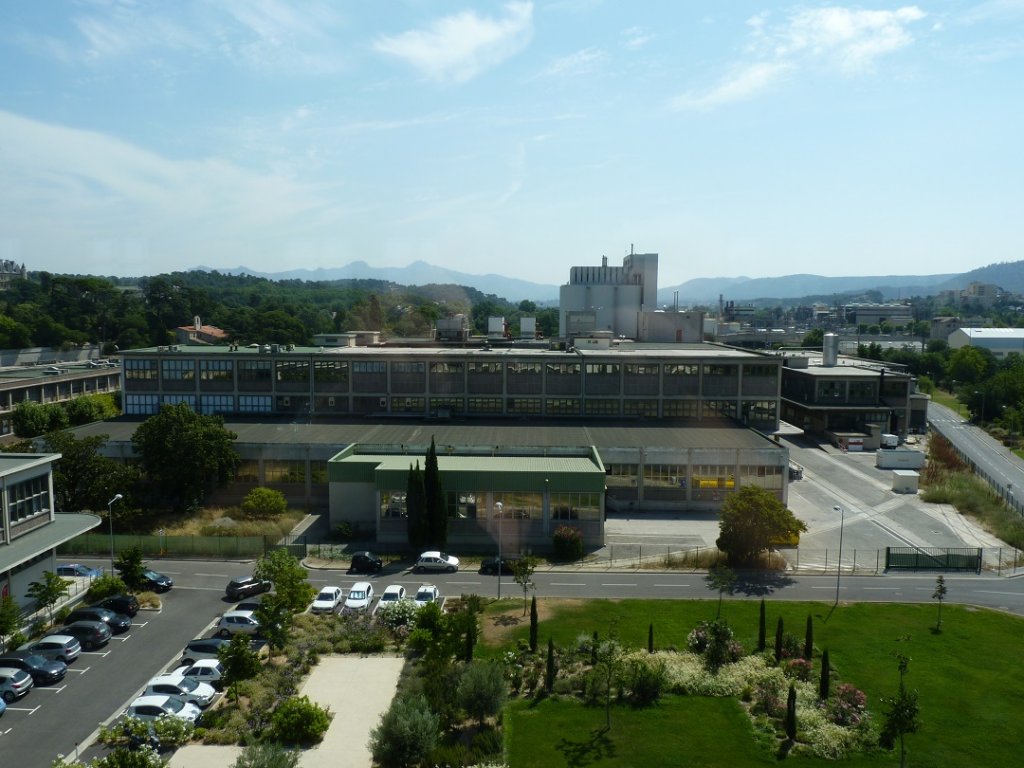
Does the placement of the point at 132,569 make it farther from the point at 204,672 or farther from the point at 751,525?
the point at 751,525

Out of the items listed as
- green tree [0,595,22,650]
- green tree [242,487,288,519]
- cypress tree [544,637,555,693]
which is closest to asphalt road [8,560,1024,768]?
green tree [0,595,22,650]

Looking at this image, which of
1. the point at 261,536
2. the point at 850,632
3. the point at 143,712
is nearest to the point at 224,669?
the point at 143,712

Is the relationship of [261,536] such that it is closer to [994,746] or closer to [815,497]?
[994,746]

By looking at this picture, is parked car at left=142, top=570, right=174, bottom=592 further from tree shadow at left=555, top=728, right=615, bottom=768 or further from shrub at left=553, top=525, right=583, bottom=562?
tree shadow at left=555, top=728, right=615, bottom=768

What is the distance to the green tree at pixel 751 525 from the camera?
43438mm

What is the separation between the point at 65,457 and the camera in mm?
48906

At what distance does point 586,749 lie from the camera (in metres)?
26.1

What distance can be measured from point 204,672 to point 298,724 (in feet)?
20.8

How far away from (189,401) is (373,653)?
4820 cm

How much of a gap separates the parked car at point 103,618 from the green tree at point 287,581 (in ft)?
22.6

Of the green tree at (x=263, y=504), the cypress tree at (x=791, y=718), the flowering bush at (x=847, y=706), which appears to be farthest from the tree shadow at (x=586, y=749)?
the green tree at (x=263, y=504)

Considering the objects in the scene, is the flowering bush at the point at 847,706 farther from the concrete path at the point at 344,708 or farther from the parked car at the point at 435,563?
the parked car at the point at 435,563

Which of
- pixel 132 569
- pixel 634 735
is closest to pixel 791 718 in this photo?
pixel 634 735

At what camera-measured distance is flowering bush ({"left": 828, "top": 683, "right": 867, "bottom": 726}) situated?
2785 cm
